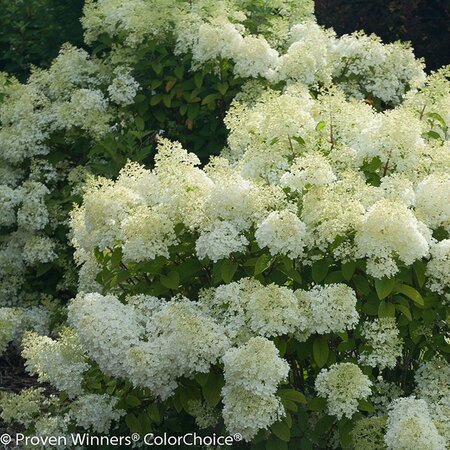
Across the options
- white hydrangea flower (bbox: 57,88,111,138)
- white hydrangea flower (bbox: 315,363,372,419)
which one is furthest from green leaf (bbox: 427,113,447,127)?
white hydrangea flower (bbox: 57,88,111,138)

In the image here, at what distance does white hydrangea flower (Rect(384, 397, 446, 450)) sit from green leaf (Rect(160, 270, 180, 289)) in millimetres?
1007

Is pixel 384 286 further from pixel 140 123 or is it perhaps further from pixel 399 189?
pixel 140 123

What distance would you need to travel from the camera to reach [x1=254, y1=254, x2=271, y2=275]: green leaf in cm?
371

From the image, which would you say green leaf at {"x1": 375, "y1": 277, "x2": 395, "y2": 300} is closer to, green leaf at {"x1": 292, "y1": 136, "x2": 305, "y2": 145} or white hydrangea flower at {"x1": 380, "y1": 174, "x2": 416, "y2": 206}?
white hydrangea flower at {"x1": 380, "y1": 174, "x2": 416, "y2": 206}

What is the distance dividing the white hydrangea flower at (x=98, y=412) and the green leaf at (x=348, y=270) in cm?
104

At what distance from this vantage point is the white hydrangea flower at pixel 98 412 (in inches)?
153

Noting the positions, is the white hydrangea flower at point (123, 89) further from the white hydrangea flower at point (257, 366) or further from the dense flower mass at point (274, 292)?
the white hydrangea flower at point (257, 366)

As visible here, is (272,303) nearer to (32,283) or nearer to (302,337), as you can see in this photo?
(302,337)

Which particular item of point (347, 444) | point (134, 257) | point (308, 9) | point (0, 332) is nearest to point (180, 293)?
point (134, 257)

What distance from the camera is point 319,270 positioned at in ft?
12.3

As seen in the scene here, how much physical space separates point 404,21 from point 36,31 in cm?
331

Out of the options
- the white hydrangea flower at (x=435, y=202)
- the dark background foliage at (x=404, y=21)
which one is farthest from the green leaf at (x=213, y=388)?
the dark background foliage at (x=404, y=21)

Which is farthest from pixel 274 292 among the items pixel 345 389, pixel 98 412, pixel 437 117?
pixel 437 117

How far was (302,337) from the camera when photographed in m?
3.69
